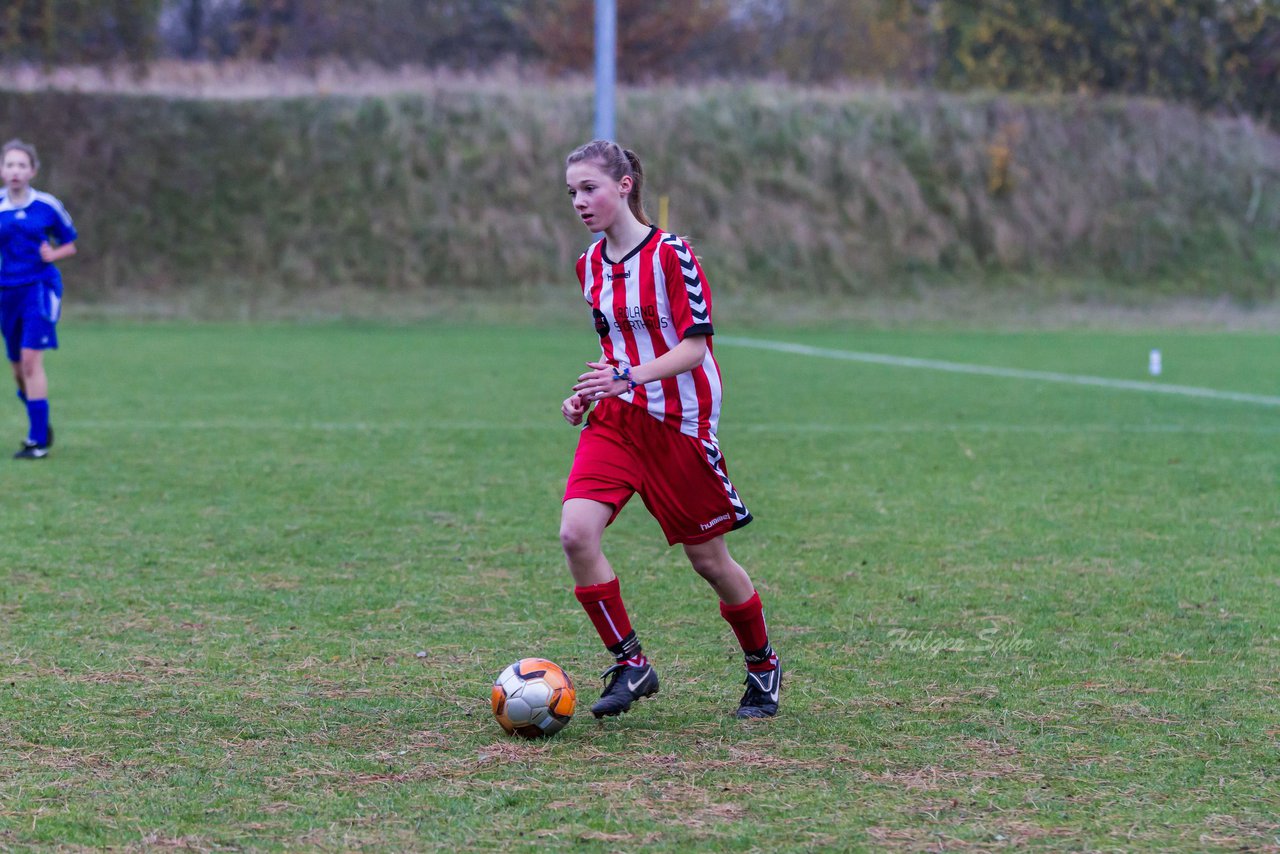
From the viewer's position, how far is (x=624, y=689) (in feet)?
13.7

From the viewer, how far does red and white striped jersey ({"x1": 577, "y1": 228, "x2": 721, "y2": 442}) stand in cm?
418

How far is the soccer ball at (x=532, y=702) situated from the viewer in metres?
3.92

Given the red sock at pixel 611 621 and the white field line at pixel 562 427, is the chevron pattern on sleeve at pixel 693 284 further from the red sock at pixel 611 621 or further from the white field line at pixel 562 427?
the white field line at pixel 562 427

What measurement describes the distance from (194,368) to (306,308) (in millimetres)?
11471

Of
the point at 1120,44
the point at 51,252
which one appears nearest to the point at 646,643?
the point at 51,252

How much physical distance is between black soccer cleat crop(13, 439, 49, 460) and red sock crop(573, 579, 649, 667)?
20.5 ft

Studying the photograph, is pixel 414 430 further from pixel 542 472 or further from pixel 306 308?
pixel 306 308

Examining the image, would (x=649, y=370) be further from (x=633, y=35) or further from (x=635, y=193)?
(x=633, y=35)

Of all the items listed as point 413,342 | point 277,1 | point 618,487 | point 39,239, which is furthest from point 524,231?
point 618,487

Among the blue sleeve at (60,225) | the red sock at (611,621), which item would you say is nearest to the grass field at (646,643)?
the red sock at (611,621)

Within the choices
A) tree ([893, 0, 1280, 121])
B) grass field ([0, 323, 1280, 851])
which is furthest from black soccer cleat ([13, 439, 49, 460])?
tree ([893, 0, 1280, 121])

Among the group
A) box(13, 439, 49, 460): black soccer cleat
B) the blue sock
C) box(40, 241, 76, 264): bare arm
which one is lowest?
box(13, 439, 49, 460): black soccer cleat

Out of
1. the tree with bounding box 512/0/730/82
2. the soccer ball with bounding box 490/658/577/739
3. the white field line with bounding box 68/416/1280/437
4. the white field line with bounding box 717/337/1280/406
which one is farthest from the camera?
the tree with bounding box 512/0/730/82

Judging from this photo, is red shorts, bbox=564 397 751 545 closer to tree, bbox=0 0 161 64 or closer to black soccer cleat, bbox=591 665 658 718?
black soccer cleat, bbox=591 665 658 718
